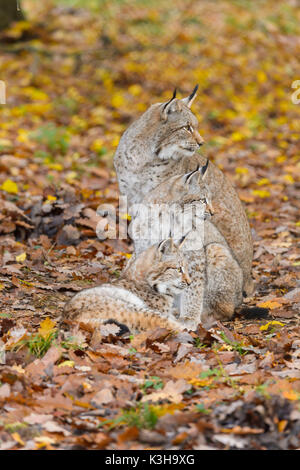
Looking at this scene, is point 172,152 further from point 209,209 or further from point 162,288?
point 162,288

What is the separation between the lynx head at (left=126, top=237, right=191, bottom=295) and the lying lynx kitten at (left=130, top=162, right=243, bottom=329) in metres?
0.25

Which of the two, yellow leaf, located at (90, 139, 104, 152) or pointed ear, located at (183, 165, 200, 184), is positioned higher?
yellow leaf, located at (90, 139, 104, 152)

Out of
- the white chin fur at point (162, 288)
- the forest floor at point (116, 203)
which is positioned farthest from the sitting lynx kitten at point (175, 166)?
the white chin fur at point (162, 288)

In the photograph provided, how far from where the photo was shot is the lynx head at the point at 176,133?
7438 mm

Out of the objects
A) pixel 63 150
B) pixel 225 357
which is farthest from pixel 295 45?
pixel 225 357

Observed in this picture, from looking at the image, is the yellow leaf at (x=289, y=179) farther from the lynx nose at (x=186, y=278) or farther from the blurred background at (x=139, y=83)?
the lynx nose at (x=186, y=278)

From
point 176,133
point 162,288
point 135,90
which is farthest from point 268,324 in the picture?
point 135,90

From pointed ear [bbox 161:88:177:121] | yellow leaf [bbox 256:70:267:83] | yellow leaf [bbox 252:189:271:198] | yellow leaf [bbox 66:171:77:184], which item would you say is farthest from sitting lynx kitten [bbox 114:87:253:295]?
yellow leaf [bbox 256:70:267:83]

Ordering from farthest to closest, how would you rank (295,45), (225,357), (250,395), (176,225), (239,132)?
(295,45) → (239,132) → (176,225) → (225,357) → (250,395)

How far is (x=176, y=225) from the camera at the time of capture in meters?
6.95

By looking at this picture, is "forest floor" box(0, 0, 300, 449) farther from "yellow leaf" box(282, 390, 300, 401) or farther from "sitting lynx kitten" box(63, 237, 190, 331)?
"sitting lynx kitten" box(63, 237, 190, 331)

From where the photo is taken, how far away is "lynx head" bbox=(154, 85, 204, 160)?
7.44 metres
